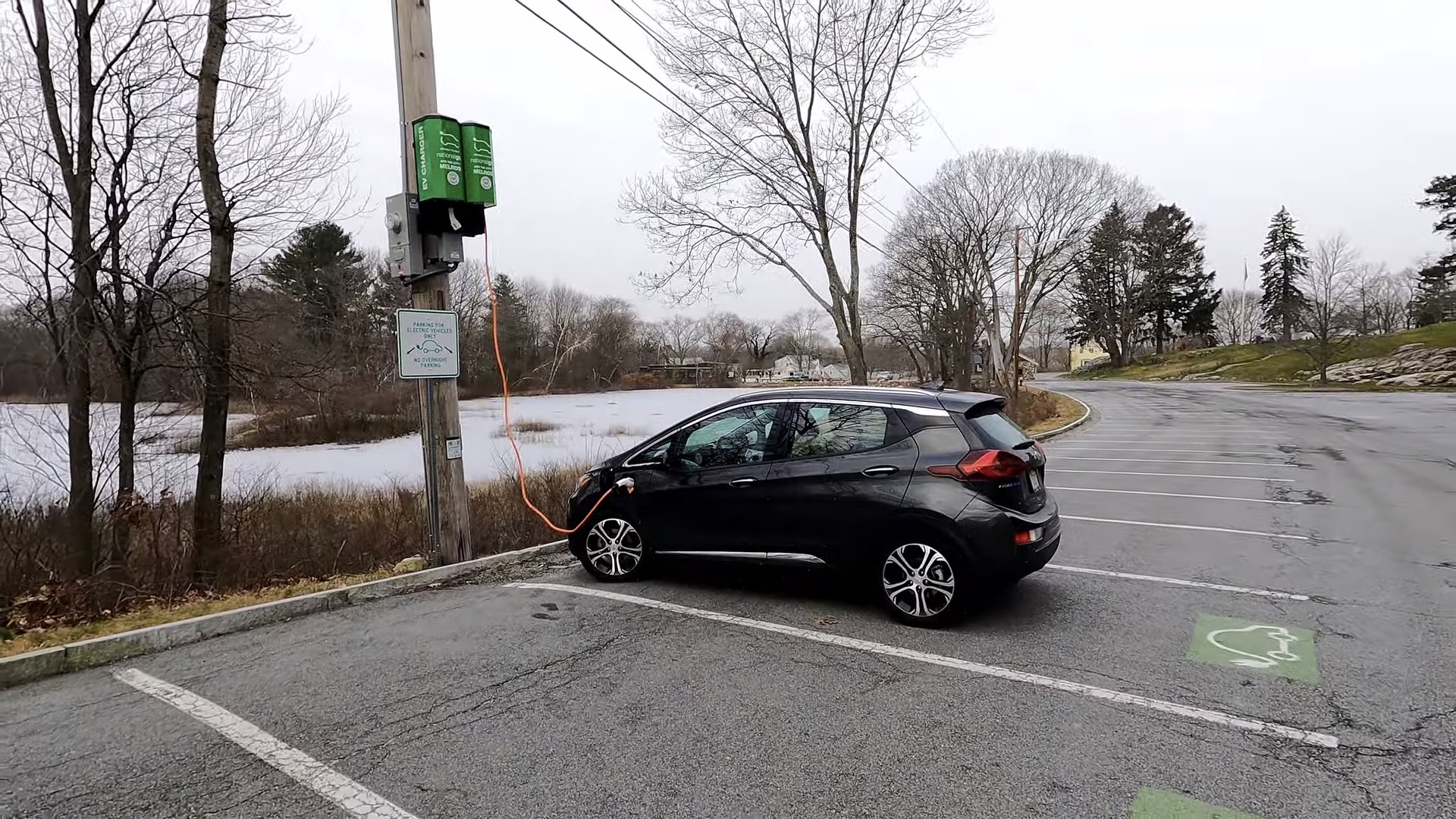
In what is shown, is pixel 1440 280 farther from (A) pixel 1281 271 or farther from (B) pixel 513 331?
(B) pixel 513 331

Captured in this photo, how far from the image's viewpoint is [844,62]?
21.6 m

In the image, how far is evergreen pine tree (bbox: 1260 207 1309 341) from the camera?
69750 mm

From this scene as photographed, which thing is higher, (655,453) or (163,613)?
(655,453)

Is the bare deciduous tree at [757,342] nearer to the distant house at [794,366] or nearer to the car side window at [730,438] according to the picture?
the distant house at [794,366]

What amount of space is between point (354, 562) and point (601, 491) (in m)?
3.86

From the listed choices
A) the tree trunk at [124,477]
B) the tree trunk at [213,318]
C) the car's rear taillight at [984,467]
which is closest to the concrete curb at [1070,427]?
the car's rear taillight at [984,467]

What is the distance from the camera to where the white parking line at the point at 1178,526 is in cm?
713

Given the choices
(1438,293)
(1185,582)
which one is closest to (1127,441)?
(1185,582)

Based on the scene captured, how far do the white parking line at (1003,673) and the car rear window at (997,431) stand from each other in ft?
4.49

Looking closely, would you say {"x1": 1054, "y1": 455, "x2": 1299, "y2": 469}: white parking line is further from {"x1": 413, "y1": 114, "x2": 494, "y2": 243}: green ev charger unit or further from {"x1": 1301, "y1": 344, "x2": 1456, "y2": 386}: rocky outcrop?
{"x1": 1301, "y1": 344, "x2": 1456, "y2": 386}: rocky outcrop

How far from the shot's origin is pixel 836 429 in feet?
16.2

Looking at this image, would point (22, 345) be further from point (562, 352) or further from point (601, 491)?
point (562, 352)

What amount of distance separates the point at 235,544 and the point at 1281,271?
3568 inches

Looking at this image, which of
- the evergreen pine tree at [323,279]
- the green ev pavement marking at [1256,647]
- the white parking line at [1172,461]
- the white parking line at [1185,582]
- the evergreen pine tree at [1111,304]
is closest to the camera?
the green ev pavement marking at [1256,647]
